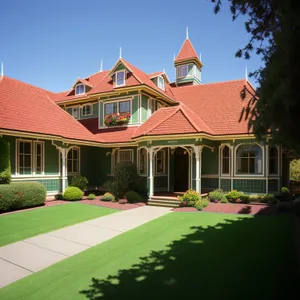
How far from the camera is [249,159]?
15133mm

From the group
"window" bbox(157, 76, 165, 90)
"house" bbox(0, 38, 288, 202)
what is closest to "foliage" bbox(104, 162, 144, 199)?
"house" bbox(0, 38, 288, 202)

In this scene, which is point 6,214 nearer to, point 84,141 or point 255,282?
point 84,141

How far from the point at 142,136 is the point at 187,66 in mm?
14975

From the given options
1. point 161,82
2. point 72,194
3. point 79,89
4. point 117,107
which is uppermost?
point 161,82

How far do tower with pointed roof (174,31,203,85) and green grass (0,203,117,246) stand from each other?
18010mm

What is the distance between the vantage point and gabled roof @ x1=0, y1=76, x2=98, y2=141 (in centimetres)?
1388

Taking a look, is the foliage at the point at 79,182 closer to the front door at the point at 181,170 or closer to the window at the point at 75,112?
the front door at the point at 181,170

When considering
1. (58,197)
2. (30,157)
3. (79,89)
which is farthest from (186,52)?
(58,197)

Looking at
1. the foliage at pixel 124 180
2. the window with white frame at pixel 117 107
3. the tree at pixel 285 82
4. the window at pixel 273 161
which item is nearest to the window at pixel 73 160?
the foliage at pixel 124 180

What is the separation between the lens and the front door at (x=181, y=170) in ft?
57.3

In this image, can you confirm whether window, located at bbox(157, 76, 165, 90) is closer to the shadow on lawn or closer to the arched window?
the arched window

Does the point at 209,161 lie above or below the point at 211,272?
above

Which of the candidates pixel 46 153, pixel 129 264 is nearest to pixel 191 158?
pixel 46 153

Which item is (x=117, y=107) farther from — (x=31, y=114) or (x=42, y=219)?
(x=42, y=219)
